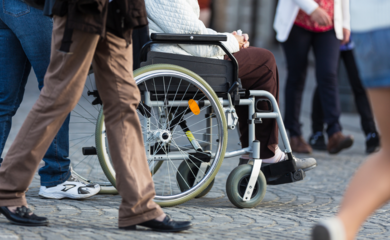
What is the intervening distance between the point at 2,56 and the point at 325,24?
335cm

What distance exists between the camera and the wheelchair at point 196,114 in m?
3.15

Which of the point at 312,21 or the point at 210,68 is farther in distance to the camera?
the point at 312,21

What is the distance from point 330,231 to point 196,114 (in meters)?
1.50

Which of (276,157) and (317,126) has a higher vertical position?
(276,157)

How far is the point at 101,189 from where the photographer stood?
357cm

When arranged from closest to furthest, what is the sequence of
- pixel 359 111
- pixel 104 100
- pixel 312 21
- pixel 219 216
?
pixel 104 100 < pixel 219 216 < pixel 312 21 < pixel 359 111

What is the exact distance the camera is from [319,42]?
226 inches

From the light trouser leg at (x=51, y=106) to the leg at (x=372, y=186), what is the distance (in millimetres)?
1221

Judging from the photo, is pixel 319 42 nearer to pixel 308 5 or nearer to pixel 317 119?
pixel 308 5

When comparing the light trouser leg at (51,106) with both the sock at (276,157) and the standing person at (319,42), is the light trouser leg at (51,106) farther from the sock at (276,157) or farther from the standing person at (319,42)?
the standing person at (319,42)

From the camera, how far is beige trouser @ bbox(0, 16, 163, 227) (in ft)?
8.17

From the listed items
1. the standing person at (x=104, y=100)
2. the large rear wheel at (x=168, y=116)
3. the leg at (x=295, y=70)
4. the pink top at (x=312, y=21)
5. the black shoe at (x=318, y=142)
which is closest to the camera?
the standing person at (x=104, y=100)

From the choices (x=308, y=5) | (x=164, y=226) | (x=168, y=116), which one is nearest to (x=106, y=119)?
(x=164, y=226)

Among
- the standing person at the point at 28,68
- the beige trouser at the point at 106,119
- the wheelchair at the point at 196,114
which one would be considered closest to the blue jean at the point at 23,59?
the standing person at the point at 28,68
